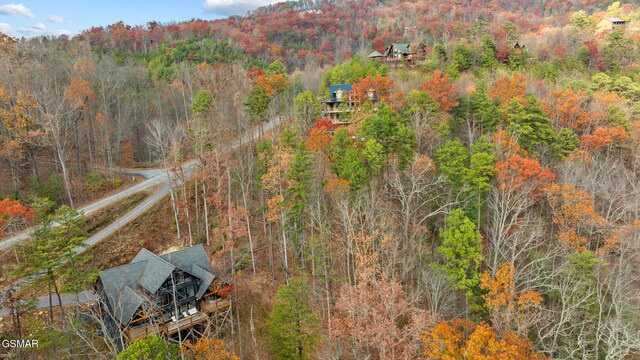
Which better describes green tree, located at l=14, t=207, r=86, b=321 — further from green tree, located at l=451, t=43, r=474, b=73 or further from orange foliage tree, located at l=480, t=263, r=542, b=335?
green tree, located at l=451, t=43, r=474, b=73

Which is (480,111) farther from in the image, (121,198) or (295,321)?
(121,198)

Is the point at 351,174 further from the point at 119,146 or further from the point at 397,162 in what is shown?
the point at 119,146

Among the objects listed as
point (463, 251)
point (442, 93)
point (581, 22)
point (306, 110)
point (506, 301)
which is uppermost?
point (581, 22)

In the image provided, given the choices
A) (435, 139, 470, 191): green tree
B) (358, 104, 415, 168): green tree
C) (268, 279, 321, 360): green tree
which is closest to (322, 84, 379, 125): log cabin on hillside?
(358, 104, 415, 168): green tree

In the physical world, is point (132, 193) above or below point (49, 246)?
below

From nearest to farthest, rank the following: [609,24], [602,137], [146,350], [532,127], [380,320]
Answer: [146,350], [380,320], [532,127], [602,137], [609,24]

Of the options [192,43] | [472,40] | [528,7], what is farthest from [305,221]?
[528,7]

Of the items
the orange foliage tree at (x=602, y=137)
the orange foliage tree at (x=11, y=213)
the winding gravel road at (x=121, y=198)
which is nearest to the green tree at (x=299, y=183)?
the winding gravel road at (x=121, y=198)

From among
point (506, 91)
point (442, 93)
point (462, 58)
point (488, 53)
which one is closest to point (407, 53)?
point (462, 58)
